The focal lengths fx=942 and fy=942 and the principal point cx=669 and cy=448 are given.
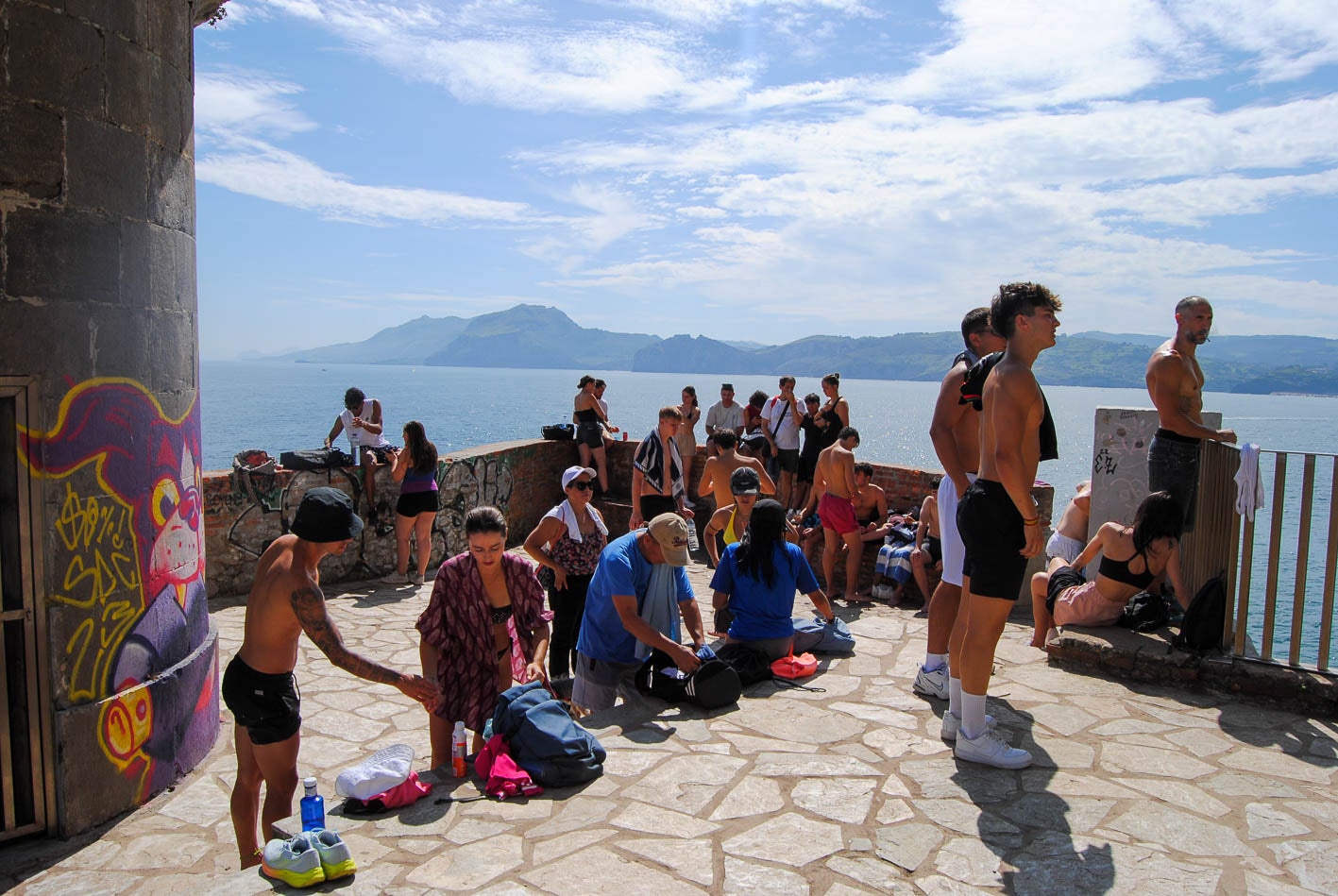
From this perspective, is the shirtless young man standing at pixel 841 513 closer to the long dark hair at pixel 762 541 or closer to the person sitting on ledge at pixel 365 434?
the long dark hair at pixel 762 541

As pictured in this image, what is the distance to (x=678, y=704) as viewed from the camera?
5746mm

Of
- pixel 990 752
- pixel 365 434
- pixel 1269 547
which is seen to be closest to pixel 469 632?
pixel 990 752

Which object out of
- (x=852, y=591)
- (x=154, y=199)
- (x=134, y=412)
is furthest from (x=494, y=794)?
(x=852, y=591)

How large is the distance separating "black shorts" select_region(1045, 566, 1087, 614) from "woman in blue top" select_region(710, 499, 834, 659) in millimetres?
1817

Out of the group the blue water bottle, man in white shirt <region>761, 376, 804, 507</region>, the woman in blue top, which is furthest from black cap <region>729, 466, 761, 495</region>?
man in white shirt <region>761, 376, 804, 507</region>

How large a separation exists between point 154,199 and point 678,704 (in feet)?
14.2

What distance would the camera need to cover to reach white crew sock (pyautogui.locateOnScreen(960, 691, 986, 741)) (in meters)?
4.58

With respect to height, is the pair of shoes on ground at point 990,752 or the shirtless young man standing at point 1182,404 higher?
the shirtless young man standing at point 1182,404

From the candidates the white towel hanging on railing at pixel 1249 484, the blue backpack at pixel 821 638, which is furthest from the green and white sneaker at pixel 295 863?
the white towel hanging on railing at pixel 1249 484

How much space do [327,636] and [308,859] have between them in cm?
106

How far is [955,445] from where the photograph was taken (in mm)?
5145

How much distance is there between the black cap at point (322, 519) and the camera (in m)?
4.35

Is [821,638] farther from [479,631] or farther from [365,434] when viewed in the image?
[365,434]

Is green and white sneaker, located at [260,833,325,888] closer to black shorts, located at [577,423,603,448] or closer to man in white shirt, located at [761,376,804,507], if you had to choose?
man in white shirt, located at [761,376,804,507]
